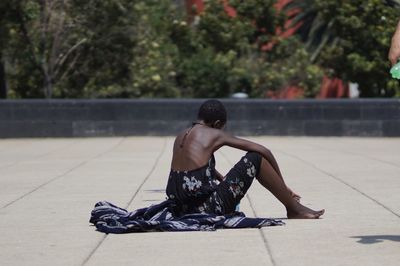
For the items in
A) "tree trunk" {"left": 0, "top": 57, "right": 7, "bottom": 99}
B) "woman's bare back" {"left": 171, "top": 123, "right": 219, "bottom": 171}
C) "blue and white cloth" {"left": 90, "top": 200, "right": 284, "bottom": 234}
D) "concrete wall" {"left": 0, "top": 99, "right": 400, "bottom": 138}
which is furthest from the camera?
"tree trunk" {"left": 0, "top": 57, "right": 7, "bottom": 99}

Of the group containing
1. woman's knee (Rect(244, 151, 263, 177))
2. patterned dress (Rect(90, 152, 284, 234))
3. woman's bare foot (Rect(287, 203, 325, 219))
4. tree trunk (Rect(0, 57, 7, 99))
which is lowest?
tree trunk (Rect(0, 57, 7, 99))

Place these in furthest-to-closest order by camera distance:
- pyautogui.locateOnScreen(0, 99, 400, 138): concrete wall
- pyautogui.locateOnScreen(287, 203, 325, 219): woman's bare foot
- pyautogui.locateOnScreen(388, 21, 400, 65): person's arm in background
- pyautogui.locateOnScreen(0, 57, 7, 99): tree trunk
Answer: pyautogui.locateOnScreen(0, 57, 7, 99): tree trunk → pyautogui.locateOnScreen(0, 99, 400, 138): concrete wall → pyautogui.locateOnScreen(287, 203, 325, 219): woman's bare foot → pyautogui.locateOnScreen(388, 21, 400, 65): person's arm in background

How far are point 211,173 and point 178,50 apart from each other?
80.2 ft

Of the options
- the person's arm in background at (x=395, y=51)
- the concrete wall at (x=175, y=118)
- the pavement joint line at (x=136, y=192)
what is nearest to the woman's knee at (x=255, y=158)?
the pavement joint line at (x=136, y=192)

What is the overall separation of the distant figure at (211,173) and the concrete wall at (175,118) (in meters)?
17.1

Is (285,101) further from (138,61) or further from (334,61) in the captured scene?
(334,61)

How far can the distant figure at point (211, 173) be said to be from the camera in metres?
8.72

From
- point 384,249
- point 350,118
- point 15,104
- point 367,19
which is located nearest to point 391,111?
point 350,118

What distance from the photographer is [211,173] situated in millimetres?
8906

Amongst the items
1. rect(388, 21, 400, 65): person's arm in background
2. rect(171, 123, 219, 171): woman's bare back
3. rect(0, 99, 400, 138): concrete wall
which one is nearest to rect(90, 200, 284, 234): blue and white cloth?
rect(171, 123, 219, 171): woman's bare back

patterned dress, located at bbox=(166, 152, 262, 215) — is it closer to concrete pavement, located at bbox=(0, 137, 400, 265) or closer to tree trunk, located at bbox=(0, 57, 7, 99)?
concrete pavement, located at bbox=(0, 137, 400, 265)

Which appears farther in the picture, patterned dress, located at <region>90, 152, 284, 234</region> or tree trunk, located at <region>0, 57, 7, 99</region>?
tree trunk, located at <region>0, 57, 7, 99</region>

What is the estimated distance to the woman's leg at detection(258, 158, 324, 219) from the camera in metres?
8.78

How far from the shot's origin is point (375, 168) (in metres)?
15.4
